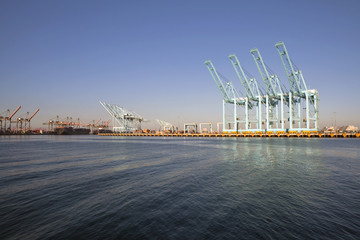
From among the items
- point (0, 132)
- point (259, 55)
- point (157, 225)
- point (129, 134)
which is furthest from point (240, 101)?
point (0, 132)

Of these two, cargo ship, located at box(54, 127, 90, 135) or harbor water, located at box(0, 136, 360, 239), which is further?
cargo ship, located at box(54, 127, 90, 135)

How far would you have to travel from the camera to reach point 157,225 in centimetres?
529

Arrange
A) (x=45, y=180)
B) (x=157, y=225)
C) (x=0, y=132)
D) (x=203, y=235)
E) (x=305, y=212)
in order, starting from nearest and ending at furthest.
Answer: (x=203, y=235)
(x=157, y=225)
(x=305, y=212)
(x=45, y=180)
(x=0, y=132)

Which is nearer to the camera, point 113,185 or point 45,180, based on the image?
point 113,185

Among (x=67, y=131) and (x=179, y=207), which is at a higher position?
(x=179, y=207)

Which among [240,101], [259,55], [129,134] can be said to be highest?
[259,55]

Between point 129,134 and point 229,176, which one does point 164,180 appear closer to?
point 229,176

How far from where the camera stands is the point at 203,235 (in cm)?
476

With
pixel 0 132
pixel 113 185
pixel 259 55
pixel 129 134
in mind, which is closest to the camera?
pixel 113 185

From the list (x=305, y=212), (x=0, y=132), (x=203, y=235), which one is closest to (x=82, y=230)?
(x=203, y=235)

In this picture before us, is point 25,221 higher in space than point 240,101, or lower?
lower

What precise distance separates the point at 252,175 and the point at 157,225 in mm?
7874

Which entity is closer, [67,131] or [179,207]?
[179,207]

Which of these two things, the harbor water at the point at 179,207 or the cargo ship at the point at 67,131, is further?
the cargo ship at the point at 67,131
